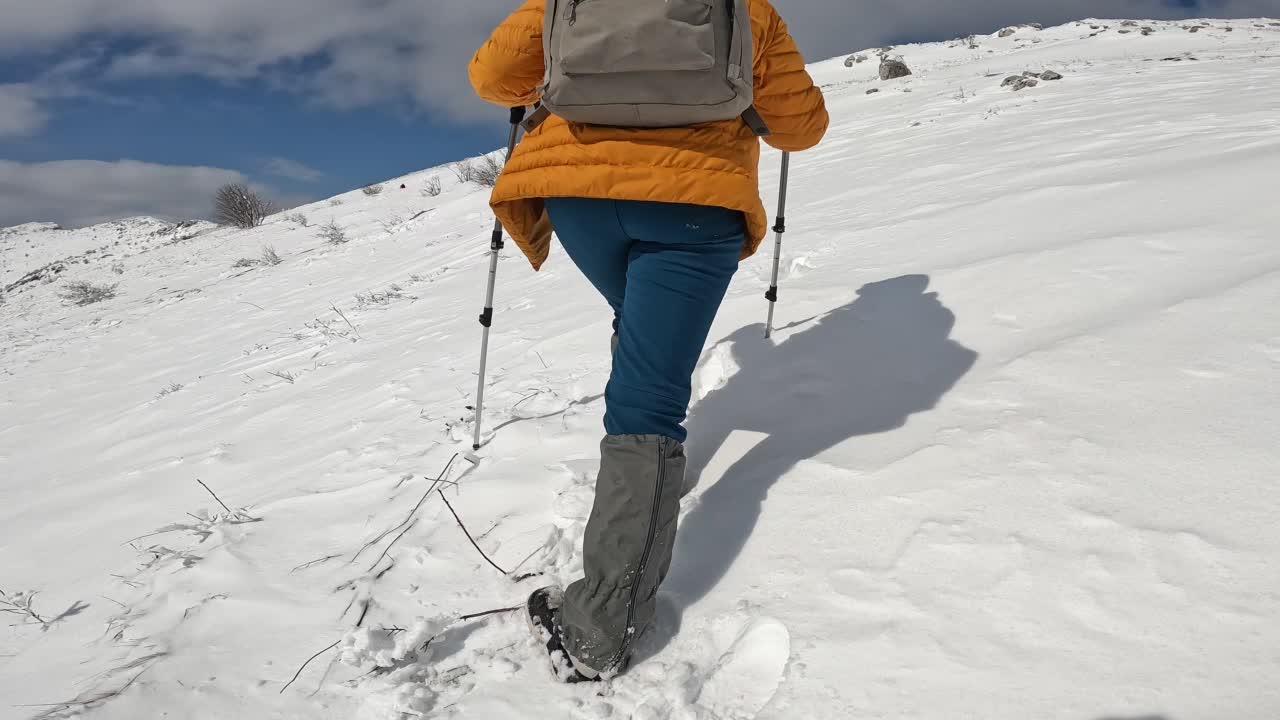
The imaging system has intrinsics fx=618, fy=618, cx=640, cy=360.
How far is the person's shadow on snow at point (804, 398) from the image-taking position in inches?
67.4

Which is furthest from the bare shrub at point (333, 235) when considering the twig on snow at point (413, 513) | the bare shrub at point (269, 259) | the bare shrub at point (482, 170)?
the twig on snow at point (413, 513)

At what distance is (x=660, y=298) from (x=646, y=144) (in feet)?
1.23

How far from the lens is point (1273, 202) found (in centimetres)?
229

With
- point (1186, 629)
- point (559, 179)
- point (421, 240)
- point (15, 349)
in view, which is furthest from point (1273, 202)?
point (15, 349)

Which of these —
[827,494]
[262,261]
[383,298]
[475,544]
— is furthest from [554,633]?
[262,261]

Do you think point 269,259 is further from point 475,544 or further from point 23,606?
point 475,544

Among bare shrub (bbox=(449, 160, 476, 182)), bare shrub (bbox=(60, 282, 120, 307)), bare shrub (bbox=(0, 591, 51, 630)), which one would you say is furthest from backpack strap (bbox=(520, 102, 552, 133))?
bare shrub (bbox=(60, 282, 120, 307))

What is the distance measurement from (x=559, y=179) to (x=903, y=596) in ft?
4.11

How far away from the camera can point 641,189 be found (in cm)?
149

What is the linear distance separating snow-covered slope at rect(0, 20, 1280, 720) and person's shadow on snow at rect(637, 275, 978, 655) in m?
0.01

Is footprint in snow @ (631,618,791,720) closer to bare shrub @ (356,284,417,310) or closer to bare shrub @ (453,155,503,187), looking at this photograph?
bare shrub @ (356,284,417,310)

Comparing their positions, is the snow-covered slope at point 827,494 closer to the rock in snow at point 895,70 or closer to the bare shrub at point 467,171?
the rock in snow at point 895,70

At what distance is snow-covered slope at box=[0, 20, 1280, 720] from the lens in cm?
117

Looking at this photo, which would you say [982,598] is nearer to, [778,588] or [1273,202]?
[778,588]
